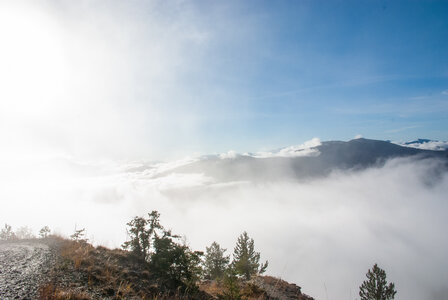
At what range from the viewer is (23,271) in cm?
944

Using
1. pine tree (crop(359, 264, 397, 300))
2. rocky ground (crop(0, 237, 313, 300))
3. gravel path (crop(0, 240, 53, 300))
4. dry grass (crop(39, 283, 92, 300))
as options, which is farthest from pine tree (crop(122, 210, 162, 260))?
pine tree (crop(359, 264, 397, 300))

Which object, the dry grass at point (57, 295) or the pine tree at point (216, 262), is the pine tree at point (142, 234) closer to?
the dry grass at point (57, 295)

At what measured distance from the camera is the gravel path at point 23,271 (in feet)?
24.5

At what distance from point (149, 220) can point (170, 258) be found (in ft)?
11.0

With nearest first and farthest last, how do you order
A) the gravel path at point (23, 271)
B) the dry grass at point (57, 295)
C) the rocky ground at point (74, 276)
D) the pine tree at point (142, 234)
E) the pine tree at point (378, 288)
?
the dry grass at point (57, 295), the gravel path at point (23, 271), the rocky ground at point (74, 276), the pine tree at point (142, 234), the pine tree at point (378, 288)

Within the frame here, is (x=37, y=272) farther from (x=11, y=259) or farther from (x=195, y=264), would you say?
(x=195, y=264)

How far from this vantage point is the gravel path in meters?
7.46

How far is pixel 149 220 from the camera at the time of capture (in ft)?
50.2

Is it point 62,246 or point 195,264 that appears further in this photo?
point 62,246

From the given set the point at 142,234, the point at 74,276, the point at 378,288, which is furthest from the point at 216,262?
the point at 378,288

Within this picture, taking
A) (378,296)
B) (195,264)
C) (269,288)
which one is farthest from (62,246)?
(378,296)

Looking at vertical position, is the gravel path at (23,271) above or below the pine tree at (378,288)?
above

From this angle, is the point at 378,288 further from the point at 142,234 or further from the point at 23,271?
the point at 23,271

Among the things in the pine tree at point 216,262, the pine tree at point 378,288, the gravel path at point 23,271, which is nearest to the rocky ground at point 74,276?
the gravel path at point 23,271
